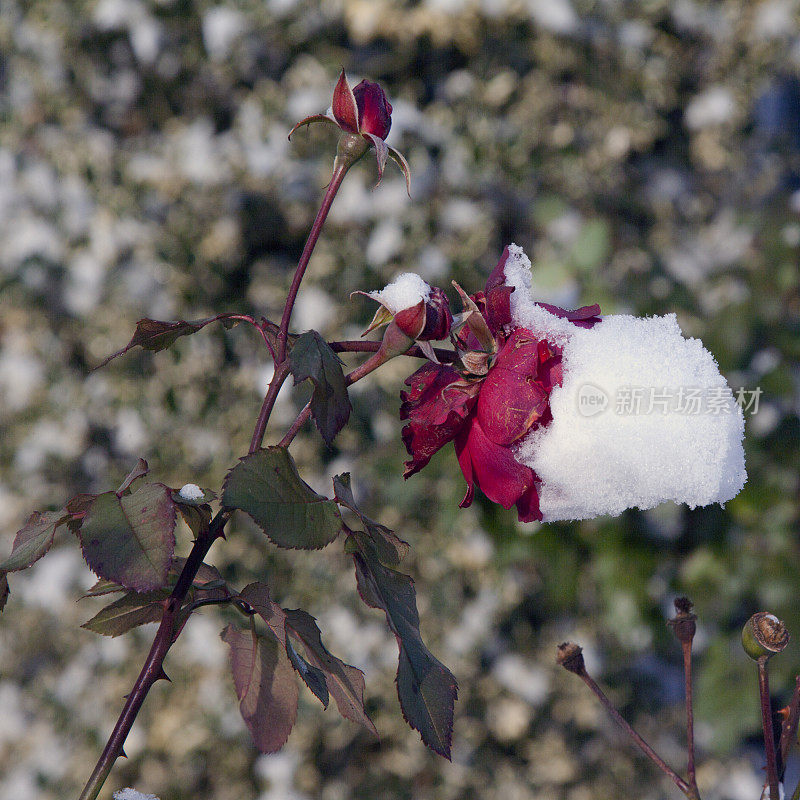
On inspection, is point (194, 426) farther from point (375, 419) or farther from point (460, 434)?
point (460, 434)

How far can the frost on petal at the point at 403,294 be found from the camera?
39 cm

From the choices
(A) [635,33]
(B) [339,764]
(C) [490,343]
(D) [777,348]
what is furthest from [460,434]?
(A) [635,33]

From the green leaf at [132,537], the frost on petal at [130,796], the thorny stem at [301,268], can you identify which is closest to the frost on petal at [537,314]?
the thorny stem at [301,268]

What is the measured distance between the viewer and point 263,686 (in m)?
0.42

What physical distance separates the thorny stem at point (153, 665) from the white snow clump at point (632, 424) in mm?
165

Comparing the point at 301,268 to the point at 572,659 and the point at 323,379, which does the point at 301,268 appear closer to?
the point at 323,379

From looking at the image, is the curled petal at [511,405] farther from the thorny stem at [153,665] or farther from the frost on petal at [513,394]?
the thorny stem at [153,665]

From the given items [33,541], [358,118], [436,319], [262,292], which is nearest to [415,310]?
[436,319]

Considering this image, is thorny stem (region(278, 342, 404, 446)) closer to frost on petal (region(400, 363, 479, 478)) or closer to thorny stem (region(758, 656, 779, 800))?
frost on petal (region(400, 363, 479, 478))

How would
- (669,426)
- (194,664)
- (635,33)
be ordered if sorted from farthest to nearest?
(635,33) < (194,664) < (669,426)

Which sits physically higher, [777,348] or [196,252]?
[196,252]

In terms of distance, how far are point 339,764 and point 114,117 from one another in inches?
45.5

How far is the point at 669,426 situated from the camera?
39cm

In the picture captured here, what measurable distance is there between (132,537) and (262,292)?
1024 mm
